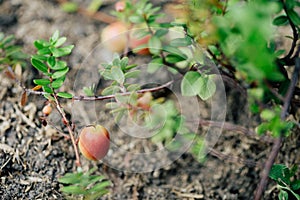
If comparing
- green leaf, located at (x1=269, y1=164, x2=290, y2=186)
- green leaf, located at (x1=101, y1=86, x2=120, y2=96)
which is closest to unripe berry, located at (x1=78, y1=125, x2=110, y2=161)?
green leaf, located at (x1=101, y1=86, x2=120, y2=96)

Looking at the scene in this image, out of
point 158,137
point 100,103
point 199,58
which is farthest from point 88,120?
point 199,58

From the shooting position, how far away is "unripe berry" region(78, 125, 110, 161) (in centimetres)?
126

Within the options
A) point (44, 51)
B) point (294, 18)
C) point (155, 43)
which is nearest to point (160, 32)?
point (155, 43)

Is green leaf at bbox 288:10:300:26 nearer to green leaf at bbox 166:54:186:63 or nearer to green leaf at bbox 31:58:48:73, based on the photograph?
green leaf at bbox 166:54:186:63

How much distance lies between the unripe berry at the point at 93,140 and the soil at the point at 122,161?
0.15 m

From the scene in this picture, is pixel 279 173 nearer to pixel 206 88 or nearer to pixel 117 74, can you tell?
pixel 206 88

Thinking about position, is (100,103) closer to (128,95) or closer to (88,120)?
(88,120)

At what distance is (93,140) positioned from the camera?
1.25 meters

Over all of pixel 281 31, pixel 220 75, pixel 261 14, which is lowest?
pixel 281 31

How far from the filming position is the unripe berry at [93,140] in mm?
1257

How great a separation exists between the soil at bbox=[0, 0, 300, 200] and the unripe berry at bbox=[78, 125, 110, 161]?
0.15 metres

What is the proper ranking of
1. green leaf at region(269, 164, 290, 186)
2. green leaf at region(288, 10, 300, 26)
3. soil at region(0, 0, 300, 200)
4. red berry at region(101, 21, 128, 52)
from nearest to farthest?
green leaf at region(288, 10, 300, 26) < green leaf at region(269, 164, 290, 186) < soil at region(0, 0, 300, 200) < red berry at region(101, 21, 128, 52)

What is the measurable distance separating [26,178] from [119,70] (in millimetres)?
443

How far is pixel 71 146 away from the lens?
1.46 m
